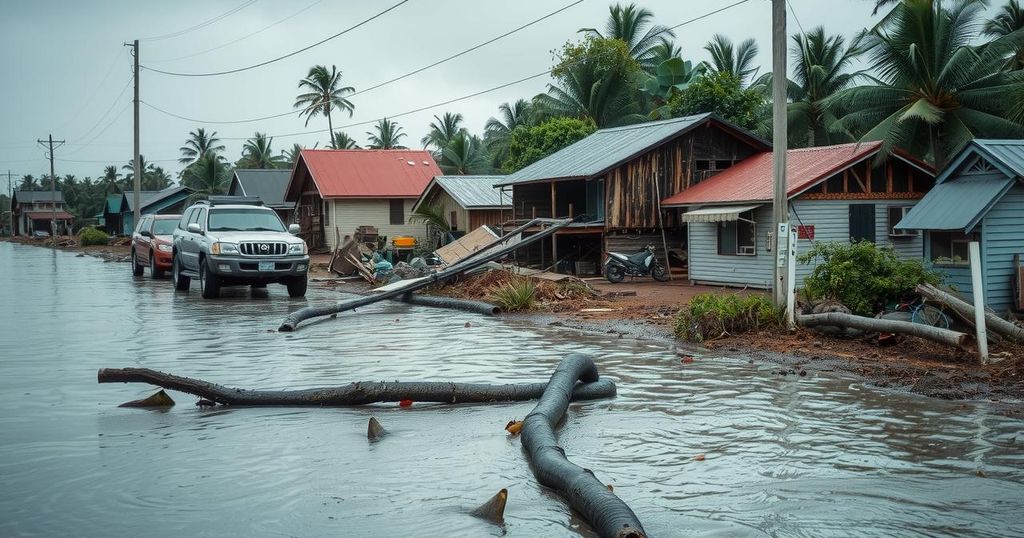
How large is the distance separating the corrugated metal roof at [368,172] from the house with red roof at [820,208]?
23.7m

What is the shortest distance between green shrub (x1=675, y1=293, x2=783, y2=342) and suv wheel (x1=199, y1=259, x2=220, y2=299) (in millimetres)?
11329

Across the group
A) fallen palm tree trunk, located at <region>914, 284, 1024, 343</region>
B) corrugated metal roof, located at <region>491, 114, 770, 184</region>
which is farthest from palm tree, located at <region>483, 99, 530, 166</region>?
fallen palm tree trunk, located at <region>914, 284, 1024, 343</region>

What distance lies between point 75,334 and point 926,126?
88.0ft

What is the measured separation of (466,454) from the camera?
8.05 metres

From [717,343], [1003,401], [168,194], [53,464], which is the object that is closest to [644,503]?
[53,464]

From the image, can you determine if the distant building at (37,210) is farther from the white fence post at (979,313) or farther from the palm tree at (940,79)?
the white fence post at (979,313)

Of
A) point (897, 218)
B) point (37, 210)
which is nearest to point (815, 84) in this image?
point (897, 218)

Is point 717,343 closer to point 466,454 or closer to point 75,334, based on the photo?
point 466,454

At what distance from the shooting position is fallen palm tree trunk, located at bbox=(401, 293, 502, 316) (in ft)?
65.9

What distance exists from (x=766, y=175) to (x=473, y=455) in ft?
67.9

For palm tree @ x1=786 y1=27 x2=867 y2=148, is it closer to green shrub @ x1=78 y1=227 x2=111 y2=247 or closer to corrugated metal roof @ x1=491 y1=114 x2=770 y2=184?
corrugated metal roof @ x1=491 y1=114 x2=770 y2=184

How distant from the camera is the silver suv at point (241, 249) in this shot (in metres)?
21.7

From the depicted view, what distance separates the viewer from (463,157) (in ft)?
198

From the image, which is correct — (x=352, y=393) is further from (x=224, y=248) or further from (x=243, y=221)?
(x=243, y=221)
